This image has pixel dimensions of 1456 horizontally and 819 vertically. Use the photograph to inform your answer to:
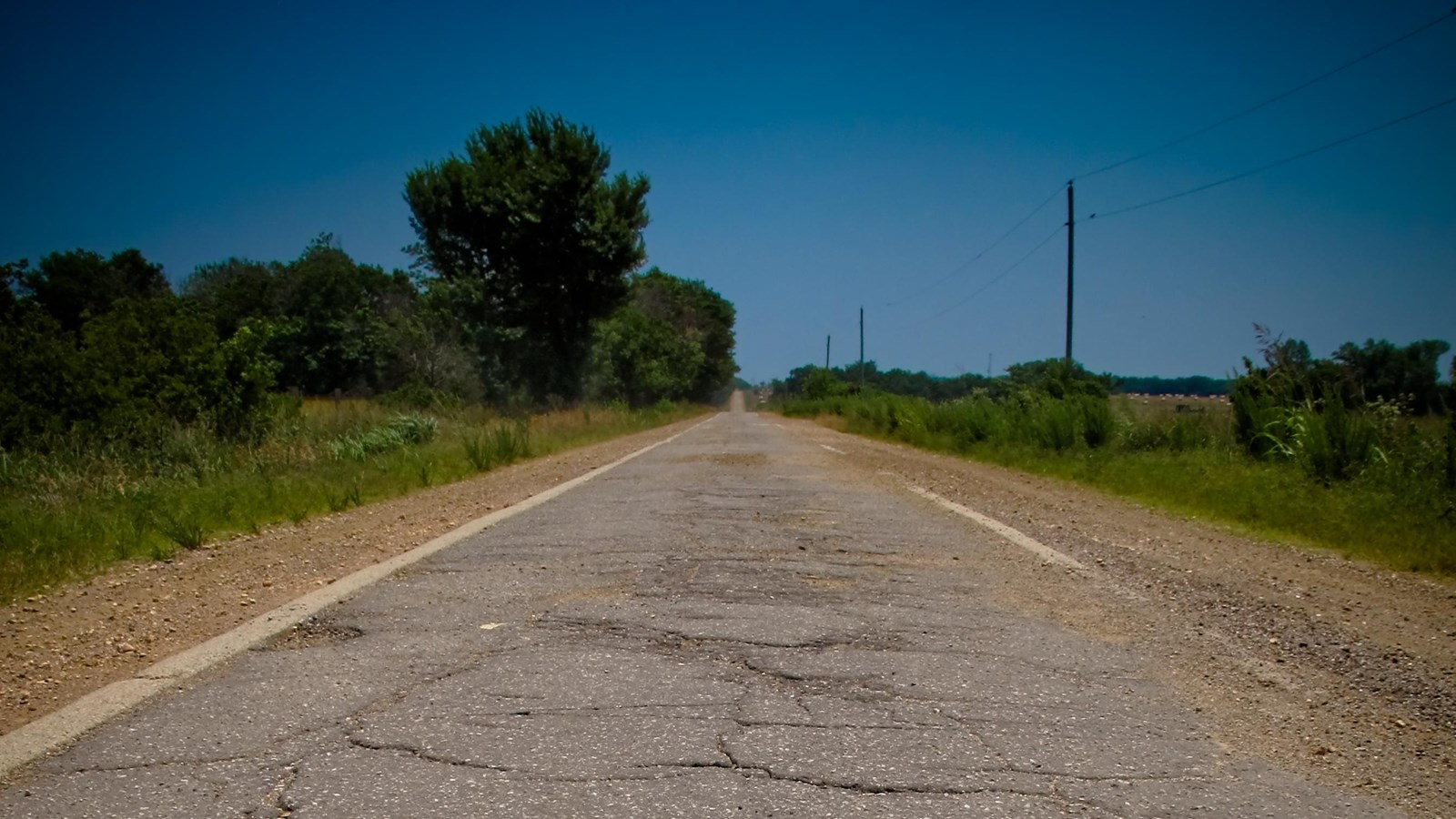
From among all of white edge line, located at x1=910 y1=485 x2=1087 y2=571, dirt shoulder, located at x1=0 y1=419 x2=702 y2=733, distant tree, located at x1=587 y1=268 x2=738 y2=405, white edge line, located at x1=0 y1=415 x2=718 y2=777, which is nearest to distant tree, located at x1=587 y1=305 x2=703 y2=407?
distant tree, located at x1=587 y1=268 x2=738 y2=405

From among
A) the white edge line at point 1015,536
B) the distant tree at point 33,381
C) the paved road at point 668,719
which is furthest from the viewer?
the distant tree at point 33,381

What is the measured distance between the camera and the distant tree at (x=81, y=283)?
37.4 metres

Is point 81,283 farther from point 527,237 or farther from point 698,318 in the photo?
point 698,318

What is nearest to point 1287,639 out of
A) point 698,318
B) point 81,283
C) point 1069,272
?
point 1069,272

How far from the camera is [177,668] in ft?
12.7

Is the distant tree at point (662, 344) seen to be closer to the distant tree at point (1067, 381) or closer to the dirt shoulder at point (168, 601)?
the distant tree at point (1067, 381)

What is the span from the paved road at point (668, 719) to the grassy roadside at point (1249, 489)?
182 inches

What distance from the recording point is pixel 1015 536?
781 centimetres

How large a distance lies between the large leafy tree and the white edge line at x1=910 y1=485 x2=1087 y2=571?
27.3 meters

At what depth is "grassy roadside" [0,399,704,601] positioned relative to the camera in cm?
733

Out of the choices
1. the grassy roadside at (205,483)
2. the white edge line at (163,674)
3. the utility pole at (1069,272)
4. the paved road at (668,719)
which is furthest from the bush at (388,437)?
the utility pole at (1069,272)

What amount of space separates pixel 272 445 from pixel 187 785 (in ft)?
44.5

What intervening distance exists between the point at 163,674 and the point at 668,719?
2.08m

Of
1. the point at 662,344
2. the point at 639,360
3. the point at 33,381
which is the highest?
the point at 662,344
